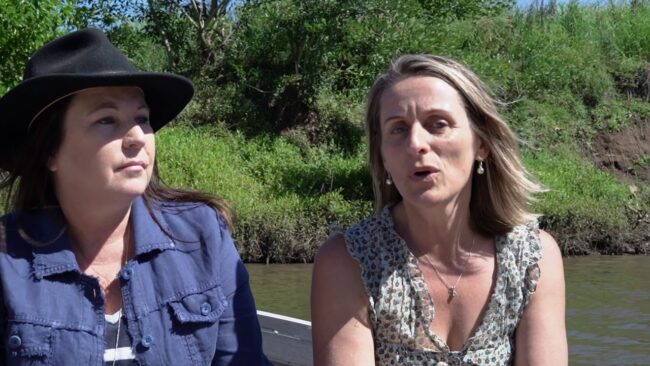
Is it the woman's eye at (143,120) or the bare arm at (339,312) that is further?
the bare arm at (339,312)

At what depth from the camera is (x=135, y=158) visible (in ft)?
7.25

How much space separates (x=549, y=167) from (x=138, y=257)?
13.9 m

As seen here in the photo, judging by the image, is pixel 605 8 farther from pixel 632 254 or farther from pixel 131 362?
pixel 131 362

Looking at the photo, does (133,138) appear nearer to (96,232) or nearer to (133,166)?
(133,166)

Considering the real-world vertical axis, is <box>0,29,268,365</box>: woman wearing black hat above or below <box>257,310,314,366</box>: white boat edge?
above

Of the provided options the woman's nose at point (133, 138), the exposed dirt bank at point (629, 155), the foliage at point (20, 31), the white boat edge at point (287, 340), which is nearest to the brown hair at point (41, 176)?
the woman's nose at point (133, 138)

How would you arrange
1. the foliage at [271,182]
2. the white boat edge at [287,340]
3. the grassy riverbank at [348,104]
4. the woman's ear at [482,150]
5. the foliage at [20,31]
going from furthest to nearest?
the grassy riverbank at [348,104] < the foliage at [271,182] < the foliage at [20,31] < the white boat edge at [287,340] < the woman's ear at [482,150]

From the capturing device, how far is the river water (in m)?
8.98

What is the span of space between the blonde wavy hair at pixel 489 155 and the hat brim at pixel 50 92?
1.57ft

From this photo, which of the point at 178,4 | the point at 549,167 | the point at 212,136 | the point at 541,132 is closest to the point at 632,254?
the point at 549,167

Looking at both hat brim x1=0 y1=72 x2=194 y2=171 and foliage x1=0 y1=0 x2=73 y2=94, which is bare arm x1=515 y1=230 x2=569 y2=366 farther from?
foliage x1=0 y1=0 x2=73 y2=94

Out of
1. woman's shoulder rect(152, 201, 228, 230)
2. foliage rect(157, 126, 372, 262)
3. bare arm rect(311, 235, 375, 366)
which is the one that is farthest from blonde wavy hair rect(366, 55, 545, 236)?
foliage rect(157, 126, 372, 262)

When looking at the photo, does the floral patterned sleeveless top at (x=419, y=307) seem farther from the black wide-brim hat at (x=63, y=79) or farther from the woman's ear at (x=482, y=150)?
the black wide-brim hat at (x=63, y=79)

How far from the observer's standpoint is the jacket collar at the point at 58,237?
2.25 metres
